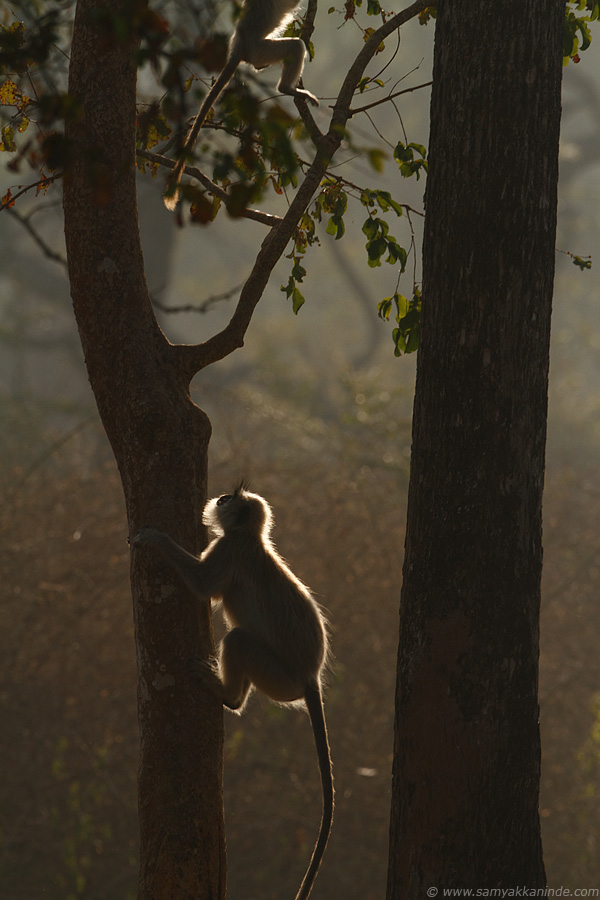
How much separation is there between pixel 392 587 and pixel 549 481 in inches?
165

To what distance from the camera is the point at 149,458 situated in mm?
3443

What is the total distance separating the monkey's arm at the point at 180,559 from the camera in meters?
3.39

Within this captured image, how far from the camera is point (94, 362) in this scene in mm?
3570

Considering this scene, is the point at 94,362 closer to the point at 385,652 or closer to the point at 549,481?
the point at 385,652

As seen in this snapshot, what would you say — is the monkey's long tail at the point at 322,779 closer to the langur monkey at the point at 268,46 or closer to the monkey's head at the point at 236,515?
the monkey's head at the point at 236,515

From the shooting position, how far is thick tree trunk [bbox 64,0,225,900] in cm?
334

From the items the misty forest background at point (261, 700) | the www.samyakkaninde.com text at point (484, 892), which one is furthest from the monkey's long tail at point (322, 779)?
the misty forest background at point (261, 700)

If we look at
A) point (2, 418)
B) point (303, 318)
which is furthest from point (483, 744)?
point (303, 318)

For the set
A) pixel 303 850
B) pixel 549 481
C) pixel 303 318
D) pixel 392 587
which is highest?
pixel 303 318

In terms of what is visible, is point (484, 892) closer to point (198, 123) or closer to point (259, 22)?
point (198, 123)

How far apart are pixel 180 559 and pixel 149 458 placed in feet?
1.27

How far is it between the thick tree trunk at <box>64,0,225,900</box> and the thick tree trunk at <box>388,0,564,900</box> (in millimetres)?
720

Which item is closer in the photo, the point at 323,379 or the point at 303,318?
the point at 323,379

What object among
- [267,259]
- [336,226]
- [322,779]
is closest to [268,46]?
[336,226]
